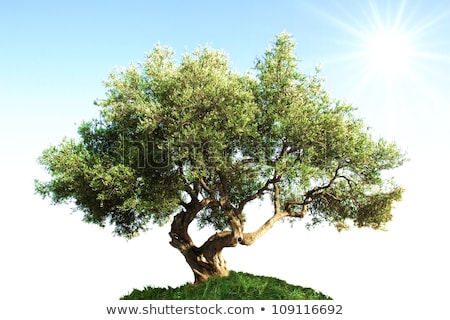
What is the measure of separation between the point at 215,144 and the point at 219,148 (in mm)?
247

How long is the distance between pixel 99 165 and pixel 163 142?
3189mm

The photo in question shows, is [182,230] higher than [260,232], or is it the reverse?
[182,230]

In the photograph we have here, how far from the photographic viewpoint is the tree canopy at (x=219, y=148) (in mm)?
19047

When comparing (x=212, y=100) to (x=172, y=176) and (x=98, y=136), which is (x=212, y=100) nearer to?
(x=172, y=176)

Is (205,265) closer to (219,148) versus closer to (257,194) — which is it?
(257,194)

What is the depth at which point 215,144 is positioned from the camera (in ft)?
61.1

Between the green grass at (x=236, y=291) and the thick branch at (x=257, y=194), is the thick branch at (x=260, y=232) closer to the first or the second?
the thick branch at (x=257, y=194)

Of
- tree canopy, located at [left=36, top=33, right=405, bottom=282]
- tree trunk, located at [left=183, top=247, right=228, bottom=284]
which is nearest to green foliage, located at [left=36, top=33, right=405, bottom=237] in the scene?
tree canopy, located at [left=36, top=33, right=405, bottom=282]

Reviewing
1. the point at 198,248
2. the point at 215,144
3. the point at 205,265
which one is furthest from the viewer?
the point at 198,248

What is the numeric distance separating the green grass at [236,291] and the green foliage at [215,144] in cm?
398

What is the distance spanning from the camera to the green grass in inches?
793

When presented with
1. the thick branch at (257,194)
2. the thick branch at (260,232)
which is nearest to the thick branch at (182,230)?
the thick branch at (257,194)

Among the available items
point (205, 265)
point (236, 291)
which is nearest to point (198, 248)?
point (205, 265)

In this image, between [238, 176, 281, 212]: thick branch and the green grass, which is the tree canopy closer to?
[238, 176, 281, 212]: thick branch
